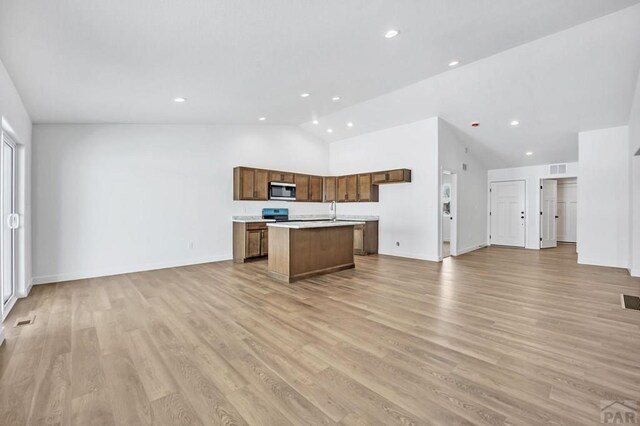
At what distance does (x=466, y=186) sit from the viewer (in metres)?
7.80

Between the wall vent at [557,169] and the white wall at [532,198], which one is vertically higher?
the wall vent at [557,169]

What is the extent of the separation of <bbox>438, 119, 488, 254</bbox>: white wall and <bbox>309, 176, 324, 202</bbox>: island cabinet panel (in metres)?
3.36

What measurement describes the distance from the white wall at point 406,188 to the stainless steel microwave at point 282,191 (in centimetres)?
186

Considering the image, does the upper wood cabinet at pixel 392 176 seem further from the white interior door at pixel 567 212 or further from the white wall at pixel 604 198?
the white interior door at pixel 567 212

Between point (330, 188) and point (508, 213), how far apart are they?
547cm

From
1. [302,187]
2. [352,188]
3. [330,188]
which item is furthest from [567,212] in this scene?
[302,187]

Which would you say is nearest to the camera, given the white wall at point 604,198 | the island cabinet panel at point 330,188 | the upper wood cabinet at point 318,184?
the white wall at point 604,198

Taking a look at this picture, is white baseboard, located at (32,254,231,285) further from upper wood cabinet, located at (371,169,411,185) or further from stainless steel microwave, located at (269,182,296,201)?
upper wood cabinet, located at (371,169,411,185)

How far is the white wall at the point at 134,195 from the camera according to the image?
15.6 feet

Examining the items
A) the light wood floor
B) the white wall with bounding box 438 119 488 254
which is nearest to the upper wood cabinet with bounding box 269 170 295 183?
the light wood floor

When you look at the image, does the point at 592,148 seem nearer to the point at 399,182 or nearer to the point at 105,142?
the point at 399,182

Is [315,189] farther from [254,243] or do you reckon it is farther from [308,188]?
[254,243]

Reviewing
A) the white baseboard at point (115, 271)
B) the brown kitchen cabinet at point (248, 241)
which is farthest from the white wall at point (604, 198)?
the white baseboard at point (115, 271)

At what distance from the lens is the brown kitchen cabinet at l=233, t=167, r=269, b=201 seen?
6633 mm
